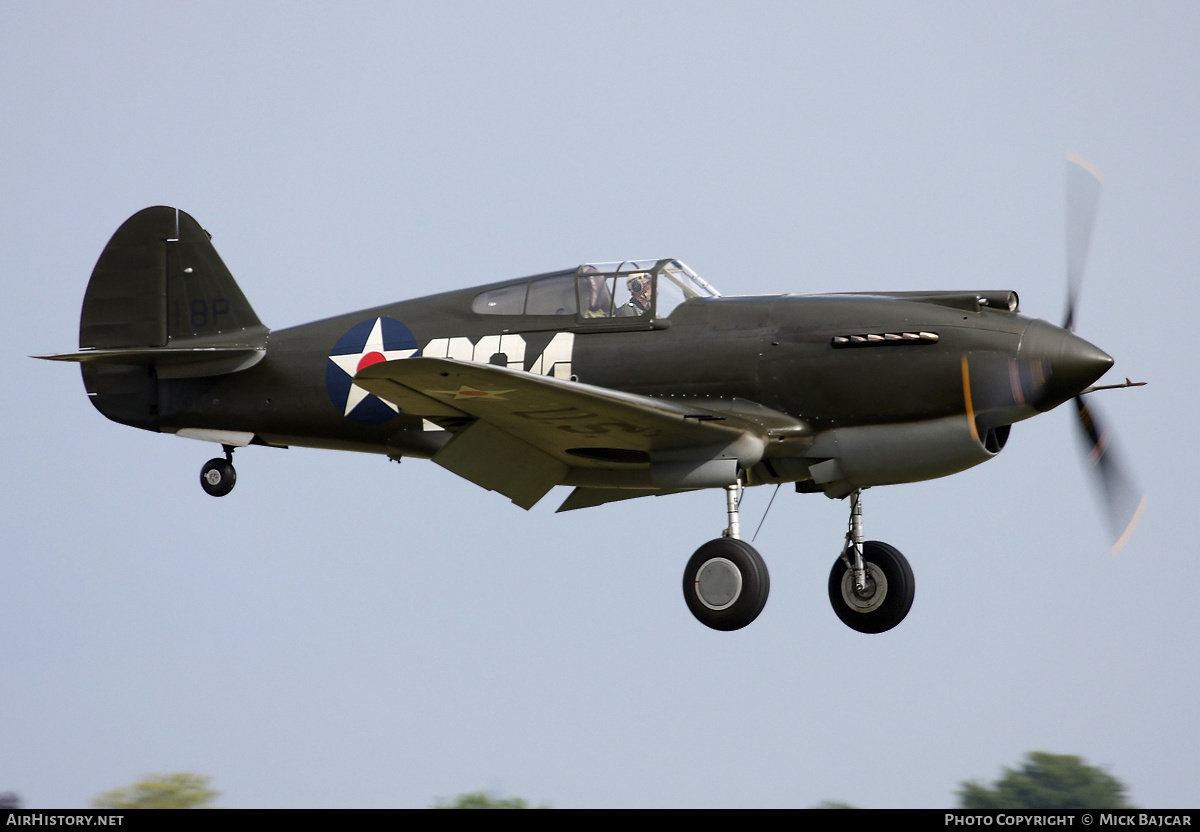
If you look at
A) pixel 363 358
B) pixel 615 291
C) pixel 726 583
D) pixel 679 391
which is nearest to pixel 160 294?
pixel 363 358

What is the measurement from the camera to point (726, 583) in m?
10.2

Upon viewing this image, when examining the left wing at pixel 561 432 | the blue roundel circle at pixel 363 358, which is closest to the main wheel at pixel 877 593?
the left wing at pixel 561 432

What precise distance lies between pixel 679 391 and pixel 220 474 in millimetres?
4163

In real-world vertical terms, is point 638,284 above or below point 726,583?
above

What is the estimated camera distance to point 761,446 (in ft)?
A: 34.0

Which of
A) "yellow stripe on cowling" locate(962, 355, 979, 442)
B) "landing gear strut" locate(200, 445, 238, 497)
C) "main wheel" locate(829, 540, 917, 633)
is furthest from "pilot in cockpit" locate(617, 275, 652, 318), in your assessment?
"landing gear strut" locate(200, 445, 238, 497)

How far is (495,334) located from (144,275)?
349 centimetres

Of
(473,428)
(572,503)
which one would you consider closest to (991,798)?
(572,503)

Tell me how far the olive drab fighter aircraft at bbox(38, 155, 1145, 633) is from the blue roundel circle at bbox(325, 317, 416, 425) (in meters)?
0.01

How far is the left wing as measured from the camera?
940cm

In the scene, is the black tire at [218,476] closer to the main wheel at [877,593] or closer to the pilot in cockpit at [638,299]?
the pilot in cockpit at [638,299]

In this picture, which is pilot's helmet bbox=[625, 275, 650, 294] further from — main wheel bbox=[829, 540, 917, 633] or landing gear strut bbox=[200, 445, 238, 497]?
landing gear strut bbox=[200, 445, 238, 497]

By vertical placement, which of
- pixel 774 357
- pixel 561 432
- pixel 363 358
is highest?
pixel 363 358

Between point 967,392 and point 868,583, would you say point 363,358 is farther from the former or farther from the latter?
point 967,392
